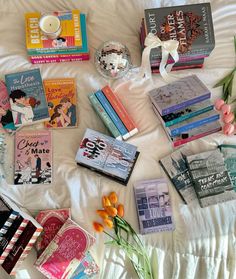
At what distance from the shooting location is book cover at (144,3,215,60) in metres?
1.61

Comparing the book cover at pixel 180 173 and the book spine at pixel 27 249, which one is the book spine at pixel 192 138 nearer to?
the book cover at pixel 180 173

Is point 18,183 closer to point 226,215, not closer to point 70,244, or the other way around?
point 70,244

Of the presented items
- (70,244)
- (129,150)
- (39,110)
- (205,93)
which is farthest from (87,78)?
(70,244)

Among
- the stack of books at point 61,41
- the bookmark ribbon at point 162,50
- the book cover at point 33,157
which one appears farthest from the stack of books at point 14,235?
the bookmark ribbon at point 162,50

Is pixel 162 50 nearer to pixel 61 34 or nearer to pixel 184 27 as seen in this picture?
pixel 184 27

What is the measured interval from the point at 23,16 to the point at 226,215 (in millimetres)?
1094

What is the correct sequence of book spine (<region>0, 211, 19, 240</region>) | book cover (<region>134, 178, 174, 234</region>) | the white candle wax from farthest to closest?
the white candle wax → book cover (<region>134, 178, 174, 234</region>) → book spine (<region>0, 211, 19, 240</region>)

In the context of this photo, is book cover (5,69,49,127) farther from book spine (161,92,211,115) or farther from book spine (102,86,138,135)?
book spine (161,92,211,115)

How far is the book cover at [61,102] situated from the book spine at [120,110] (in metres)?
0.13

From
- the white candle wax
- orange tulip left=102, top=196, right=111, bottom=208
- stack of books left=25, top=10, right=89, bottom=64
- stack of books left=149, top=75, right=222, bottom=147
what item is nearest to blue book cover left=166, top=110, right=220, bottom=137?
stack of books left=149, top=75, right=222, bottom=147

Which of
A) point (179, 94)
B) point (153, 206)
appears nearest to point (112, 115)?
point (179, 94)

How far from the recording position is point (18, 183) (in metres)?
1.58

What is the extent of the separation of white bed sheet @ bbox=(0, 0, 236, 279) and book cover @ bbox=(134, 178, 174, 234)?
0.02m

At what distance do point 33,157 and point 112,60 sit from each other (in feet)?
1.52
